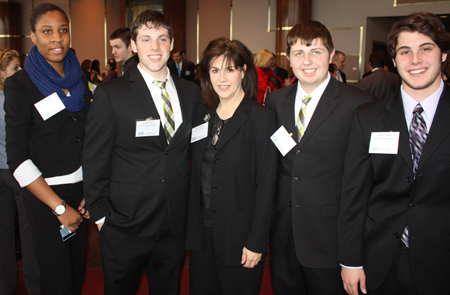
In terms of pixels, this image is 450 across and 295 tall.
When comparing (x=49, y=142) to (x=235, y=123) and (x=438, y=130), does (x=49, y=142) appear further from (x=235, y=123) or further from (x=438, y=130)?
(x=438, y=130)

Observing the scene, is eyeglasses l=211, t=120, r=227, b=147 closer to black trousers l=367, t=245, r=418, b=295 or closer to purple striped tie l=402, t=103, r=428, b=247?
purple striped tie l=402, t=103, r=428, b=247

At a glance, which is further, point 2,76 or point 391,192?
point 2,76

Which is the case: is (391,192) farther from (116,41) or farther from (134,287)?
(116,41)

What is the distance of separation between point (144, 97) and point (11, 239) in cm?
160

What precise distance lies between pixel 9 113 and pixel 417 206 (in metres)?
2.19

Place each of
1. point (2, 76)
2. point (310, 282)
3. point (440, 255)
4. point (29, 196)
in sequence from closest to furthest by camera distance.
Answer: point (440, 255), point (310, 282), point (29, 196), point (2, 76)

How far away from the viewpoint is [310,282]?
195 cm

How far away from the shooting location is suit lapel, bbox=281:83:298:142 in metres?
1.97

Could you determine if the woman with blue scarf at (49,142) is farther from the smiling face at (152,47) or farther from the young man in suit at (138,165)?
the smiling face at (152,47)

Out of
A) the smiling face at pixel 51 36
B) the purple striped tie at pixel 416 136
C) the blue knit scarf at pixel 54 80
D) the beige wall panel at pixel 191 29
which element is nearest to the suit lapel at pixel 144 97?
the blue knit scarf at pixel 54 80

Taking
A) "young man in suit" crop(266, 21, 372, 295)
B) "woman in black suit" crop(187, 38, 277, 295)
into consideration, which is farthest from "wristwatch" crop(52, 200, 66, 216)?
"young man in suit" crop(266, 21, 372, 295)

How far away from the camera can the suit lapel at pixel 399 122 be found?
1646mm

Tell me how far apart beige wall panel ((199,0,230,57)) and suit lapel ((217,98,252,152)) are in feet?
33.8

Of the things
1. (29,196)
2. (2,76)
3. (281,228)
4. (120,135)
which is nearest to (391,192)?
(281,228)
